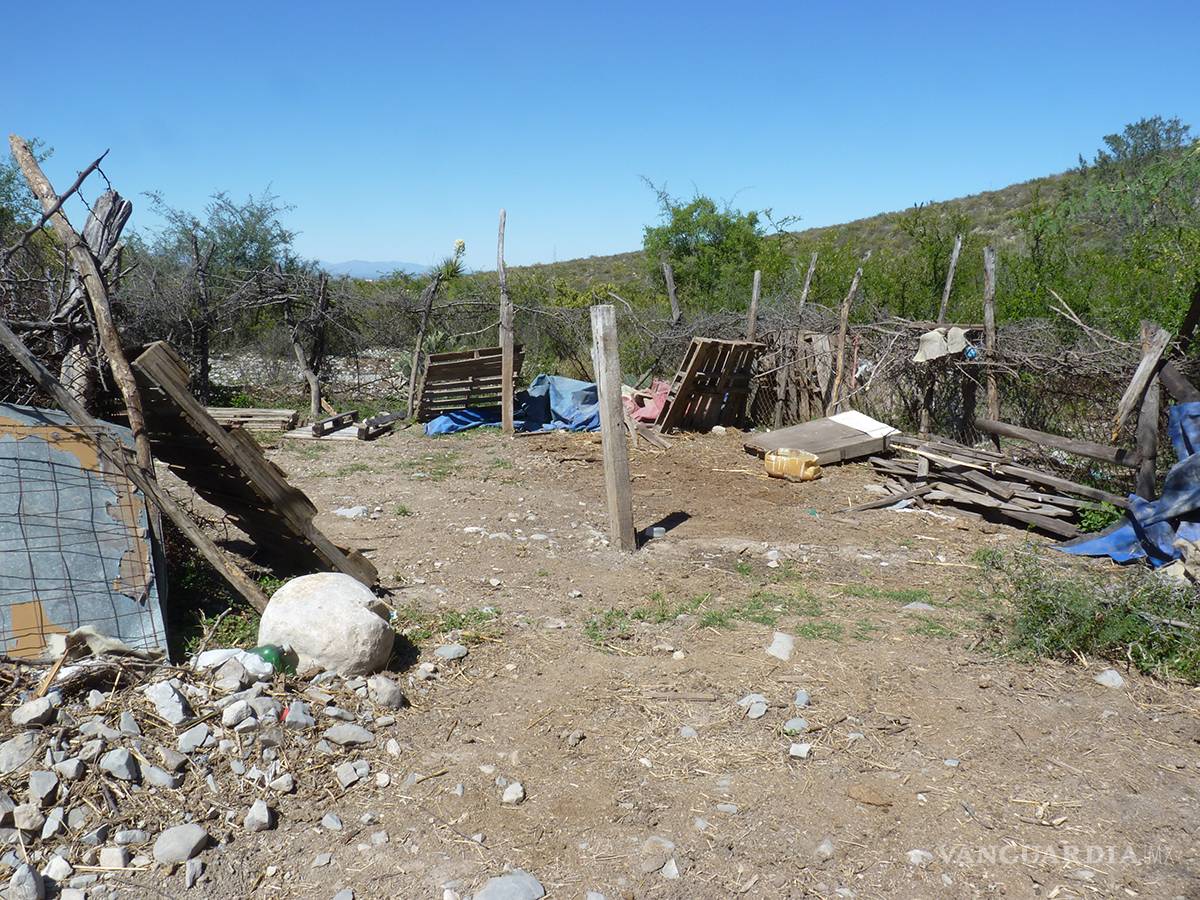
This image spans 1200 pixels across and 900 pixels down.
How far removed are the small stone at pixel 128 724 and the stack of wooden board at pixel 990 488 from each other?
20.8 feet

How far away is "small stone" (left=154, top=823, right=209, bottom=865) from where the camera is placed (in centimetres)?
285

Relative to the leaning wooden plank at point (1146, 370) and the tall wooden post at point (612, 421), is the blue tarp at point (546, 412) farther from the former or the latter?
the leaning wooden plank at point (1146, 370)

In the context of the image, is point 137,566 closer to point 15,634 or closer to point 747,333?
point 15,634

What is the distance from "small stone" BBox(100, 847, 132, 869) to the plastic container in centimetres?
734

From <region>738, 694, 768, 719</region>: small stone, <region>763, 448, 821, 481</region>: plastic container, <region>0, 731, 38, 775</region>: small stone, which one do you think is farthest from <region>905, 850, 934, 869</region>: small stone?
<region>763, 448, 821, 481</region>: plastic container

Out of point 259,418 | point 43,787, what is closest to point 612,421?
point 43,787

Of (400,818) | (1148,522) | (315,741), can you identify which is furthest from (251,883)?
(1148,522)

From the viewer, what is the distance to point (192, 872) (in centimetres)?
281

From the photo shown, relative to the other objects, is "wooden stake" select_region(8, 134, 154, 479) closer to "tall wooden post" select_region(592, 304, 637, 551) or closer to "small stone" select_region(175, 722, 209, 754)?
"small stone" select_region(175, 722, 209, 754)

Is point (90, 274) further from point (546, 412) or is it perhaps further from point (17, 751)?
point (546, 412)

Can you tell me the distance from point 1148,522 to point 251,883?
6.00m

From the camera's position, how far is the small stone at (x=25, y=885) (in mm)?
2609

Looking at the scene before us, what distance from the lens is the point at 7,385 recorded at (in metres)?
6.29

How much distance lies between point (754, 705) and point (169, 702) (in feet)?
8.45
